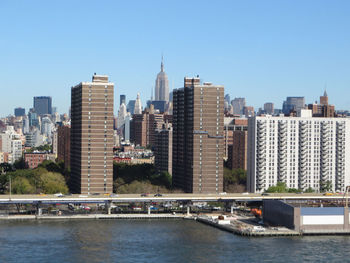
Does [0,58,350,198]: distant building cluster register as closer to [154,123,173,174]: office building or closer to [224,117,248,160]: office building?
[154,123,173,174]: office building

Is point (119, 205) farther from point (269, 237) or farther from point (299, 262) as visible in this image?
point (299, 262)

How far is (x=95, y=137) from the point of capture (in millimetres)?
116750

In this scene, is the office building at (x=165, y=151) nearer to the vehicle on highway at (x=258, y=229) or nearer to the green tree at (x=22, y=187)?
the green tree at (x=22, y=187)

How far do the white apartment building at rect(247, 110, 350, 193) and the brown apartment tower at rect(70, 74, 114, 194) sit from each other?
27.7 meters

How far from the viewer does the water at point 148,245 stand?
74812 mm

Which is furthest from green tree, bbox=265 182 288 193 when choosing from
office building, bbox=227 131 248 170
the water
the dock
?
the water

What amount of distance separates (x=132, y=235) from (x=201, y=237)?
785cm

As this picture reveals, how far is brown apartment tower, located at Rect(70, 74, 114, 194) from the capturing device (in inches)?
4587

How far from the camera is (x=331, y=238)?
8912 centimetres

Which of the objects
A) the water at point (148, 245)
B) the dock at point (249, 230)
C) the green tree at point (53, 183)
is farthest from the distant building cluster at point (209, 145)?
the dock at point (249, 230)

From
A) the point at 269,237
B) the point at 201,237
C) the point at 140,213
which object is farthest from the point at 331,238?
the point at 140,213

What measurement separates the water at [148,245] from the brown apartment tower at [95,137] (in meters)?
18.6

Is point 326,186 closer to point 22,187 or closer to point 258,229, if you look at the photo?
point 258,229

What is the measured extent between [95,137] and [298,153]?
3691 cm
